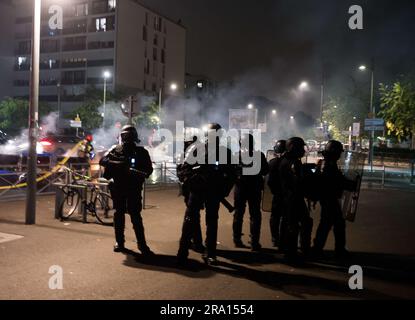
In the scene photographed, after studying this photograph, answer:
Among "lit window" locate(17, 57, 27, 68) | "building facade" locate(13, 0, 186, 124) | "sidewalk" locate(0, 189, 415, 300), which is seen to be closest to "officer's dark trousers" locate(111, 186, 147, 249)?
"sidewalk" locate(0, 189, 415, 300)

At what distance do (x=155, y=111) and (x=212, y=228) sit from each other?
45117 mm

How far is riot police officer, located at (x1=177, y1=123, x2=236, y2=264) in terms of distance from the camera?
19.9ft

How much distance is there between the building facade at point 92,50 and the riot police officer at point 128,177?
53.0 meters

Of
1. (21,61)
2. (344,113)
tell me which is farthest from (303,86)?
(21,61)

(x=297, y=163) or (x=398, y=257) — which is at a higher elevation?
(x=297, y=163)

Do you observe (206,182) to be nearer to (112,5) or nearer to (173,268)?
(173,268)

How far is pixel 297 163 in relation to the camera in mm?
6234

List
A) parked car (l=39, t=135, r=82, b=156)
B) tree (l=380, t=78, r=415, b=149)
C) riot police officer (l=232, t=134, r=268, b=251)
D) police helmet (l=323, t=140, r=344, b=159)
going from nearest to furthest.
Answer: police helmet (l=323, t=140, r=344, b=159), riot police officer (l=232, t=134, r=268, b=251), tree (l=380, t=78, r=415, b=149), parked car (l=39, t=135, r=82, b=156)

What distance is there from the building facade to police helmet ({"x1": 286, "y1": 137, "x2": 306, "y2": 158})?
54.0m

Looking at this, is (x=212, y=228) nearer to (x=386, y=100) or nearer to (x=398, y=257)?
(x=398, y=257)

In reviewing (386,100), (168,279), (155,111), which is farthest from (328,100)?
(168,279)

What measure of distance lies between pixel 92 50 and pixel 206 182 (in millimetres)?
62084

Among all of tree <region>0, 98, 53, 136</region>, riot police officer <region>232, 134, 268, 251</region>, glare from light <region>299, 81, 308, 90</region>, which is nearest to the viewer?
riot police officer <region>232, 134, 268, 251</region>

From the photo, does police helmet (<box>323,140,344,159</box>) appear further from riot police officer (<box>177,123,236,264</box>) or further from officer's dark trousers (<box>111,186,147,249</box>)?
officer's dark trousers (<box>111,186,147,249</box>)
